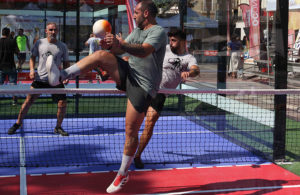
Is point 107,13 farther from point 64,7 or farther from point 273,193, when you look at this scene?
point 273,193

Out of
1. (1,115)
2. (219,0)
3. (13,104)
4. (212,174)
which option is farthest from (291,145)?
(13,104)

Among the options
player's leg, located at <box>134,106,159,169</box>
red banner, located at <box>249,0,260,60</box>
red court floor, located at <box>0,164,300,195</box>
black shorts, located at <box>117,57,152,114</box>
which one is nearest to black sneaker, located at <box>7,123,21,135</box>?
red court floor, located at <box>0,164,300,195</box>

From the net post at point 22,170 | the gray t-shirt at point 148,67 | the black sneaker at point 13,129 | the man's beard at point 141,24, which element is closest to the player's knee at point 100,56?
the gray t-shirt at point 148,67

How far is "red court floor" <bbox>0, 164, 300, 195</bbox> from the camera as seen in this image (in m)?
5.04

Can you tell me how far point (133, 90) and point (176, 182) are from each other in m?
1.53

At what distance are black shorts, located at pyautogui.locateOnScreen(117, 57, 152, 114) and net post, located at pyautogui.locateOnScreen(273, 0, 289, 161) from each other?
2.80m

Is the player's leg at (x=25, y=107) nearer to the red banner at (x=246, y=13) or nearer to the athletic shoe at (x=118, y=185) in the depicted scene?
the athletic shoe at (x=118, y=185)

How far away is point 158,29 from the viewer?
14.4 feet

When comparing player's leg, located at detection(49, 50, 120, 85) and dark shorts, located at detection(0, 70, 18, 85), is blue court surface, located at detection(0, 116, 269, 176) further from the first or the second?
dark shorts, located at detection(0, 70, 18, 85)

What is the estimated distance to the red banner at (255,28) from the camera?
25.0 ft

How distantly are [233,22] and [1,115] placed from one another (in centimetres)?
592

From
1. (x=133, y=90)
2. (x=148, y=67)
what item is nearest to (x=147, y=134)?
(x=133, y=90)

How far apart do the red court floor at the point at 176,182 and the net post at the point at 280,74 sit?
64 cm

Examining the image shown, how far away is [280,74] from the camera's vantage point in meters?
6.56
